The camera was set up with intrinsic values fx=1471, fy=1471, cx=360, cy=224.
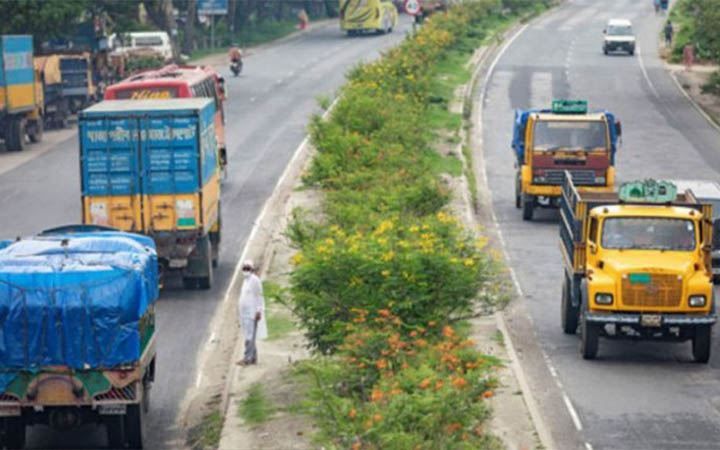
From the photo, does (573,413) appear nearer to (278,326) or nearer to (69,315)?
(278,326)

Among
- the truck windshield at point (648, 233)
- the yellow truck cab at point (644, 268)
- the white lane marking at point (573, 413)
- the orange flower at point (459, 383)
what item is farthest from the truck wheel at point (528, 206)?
the orange flower at point (459, 383)

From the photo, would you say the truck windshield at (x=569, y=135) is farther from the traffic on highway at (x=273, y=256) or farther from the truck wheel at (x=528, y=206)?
the truck wheel at (x=528, y=206)

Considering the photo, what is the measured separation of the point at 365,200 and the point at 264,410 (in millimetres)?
7140

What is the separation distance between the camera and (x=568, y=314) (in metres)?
24.9

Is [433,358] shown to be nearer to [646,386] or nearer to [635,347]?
[646,386]

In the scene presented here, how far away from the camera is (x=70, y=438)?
19594 mm

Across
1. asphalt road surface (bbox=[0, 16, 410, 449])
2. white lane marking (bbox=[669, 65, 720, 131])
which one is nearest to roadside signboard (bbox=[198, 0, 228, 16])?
asphalt road surface (bbox=[0, 16, 410, 449])

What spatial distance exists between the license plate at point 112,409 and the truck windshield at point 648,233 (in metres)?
8.54

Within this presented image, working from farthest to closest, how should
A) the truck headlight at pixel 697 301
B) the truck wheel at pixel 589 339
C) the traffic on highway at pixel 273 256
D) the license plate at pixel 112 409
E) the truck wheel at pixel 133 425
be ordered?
1. the truck wheel at pixel 589 339
2. the truck headlight at pixel 697 301
3. the truck wheel at pixel 133 425
4. the license plate at pixel 112 409
5. the traffic on highway at pixel 273 256

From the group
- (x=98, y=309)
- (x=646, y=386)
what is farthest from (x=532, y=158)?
(x=98, y=309)

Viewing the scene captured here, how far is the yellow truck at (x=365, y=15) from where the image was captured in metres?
95.1

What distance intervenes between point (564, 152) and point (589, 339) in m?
14.5

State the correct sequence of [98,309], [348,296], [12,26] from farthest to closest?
[12,26] → [348,296] → [98,309]

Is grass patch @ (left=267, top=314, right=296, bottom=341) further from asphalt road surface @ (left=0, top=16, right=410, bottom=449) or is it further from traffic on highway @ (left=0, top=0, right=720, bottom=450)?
asphalt road surface @ (left=0, top=16, right=410, bottom=449)
